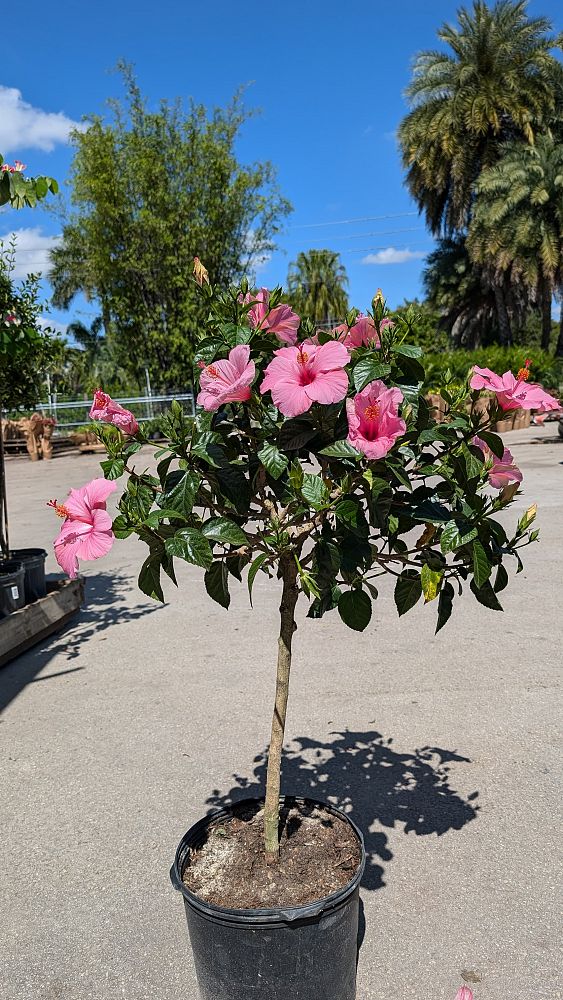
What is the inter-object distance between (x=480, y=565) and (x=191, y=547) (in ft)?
2.02

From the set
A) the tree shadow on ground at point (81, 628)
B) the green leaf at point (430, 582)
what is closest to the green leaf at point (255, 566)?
the green leaf at point (430, 582)

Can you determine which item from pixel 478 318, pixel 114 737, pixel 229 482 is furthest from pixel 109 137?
pixel 229 482

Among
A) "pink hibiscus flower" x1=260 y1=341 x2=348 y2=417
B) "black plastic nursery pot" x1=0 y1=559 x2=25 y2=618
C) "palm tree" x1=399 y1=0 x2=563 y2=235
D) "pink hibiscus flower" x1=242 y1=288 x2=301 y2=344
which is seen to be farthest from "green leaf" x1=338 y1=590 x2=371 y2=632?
"palm tree" x1=399 y1=0 x2=563 y2=235

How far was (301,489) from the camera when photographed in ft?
5.41

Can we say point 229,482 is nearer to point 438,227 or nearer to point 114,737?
point 114,737

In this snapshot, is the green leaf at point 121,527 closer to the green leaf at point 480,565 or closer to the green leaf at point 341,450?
the green leaf at point 341,450

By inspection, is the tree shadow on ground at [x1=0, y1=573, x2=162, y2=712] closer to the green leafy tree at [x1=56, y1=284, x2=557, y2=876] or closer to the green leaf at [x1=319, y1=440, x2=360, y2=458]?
the green leafy tree at [x1=56, y1=284, x2=557, y2=876]

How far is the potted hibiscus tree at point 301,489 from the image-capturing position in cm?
163

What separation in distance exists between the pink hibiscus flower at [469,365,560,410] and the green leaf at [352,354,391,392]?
220 millimetres

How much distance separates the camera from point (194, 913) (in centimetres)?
199

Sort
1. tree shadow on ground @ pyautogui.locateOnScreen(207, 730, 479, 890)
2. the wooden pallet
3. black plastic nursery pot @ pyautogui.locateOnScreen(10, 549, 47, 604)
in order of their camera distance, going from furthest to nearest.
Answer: black plastic nursery pot @ pyautogui.locateOnScreen(10, 549, 47, 604) → the wooden pallet → tree shadow on ground @ pyautogui.locateOnScreen(207, 730, 479, 890)

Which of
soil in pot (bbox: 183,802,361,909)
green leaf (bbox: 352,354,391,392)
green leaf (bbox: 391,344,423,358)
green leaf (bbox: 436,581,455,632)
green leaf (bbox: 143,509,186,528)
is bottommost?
soil in pot (bbox: 183,802,361,909)

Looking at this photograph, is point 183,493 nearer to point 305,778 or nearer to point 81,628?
point 305,778

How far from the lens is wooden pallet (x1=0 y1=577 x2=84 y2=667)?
5078 mm
